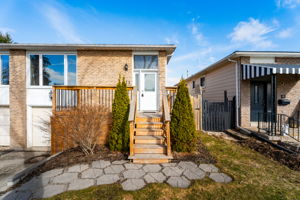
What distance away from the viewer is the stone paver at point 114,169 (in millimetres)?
3139

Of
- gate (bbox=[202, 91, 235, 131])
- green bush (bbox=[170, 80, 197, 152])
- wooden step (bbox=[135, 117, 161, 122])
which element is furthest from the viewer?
gate (bbox=[202, 91, 235, 131])

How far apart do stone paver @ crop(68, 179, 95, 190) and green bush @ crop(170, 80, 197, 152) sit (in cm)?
247

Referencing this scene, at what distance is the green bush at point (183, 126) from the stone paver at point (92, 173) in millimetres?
2236

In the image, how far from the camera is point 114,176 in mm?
2980

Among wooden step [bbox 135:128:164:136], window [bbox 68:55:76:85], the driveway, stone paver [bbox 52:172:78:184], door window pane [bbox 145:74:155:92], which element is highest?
window [bbox 68:55:76:85]

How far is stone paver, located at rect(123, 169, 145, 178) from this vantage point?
2981 millimetres

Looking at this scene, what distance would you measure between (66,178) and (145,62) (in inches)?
233

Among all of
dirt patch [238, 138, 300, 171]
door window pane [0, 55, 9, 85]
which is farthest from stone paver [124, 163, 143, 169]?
door window pane [0, 55, 9, 85]

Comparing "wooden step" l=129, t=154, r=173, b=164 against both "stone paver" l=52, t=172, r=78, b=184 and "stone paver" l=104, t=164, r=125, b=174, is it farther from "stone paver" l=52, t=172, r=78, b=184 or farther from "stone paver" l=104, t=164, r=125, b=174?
"stone paver" l=52, t=172, r=78, b=184

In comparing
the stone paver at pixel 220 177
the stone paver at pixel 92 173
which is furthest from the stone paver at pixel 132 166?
the stone paver at pixel 220 177

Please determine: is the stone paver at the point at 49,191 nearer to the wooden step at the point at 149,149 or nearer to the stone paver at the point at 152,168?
the stone paver at the point at 152,168

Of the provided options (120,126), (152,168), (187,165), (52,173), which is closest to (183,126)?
(187,165)

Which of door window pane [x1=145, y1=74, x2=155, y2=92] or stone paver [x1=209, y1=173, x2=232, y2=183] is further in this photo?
door window pane [x1=145, y1=74, x2=155, y2=92]

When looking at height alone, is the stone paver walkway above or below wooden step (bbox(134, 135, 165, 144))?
below
